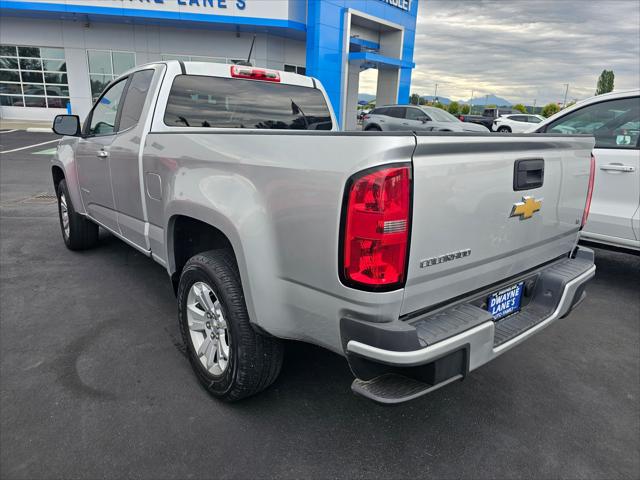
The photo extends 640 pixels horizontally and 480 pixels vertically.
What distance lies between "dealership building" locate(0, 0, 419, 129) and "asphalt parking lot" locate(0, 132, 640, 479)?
17767mm

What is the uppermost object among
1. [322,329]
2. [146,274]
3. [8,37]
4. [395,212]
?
[8,37]

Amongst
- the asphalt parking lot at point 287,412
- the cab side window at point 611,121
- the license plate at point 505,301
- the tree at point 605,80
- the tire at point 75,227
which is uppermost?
the tree at point 605,80

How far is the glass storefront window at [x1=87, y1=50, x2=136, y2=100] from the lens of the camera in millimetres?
21281

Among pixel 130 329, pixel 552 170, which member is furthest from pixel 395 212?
pixel 130 329

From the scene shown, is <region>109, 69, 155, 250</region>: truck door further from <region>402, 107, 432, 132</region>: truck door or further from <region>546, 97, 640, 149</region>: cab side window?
<region>402, 107, 432, 132</region>: truck door

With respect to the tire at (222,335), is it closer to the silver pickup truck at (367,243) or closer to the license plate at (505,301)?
the silver pickup truck at (367,243)

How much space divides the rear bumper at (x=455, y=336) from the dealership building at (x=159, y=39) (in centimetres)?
1843

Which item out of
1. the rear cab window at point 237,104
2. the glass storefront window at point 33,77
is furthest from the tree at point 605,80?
the rear cab window at point 237,104

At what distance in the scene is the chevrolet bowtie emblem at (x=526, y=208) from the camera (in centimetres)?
211

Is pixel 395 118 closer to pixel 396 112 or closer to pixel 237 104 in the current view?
pixel 396 112

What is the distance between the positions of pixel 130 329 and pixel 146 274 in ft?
3.94

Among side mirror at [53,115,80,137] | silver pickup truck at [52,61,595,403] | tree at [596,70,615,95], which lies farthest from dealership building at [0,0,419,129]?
tree at [596,70,615,95]

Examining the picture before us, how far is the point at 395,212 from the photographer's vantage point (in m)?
1.66

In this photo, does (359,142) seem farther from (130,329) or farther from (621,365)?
(621,365)
